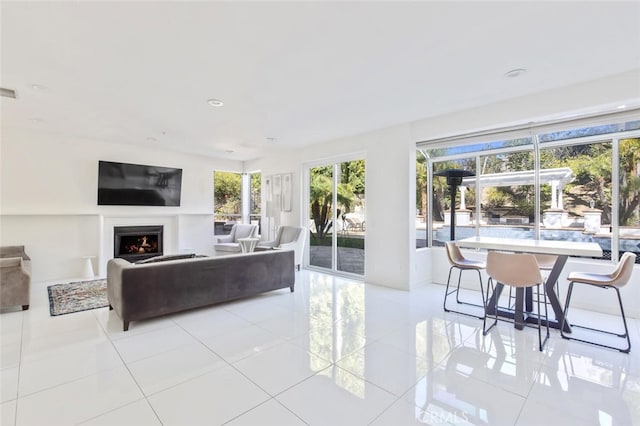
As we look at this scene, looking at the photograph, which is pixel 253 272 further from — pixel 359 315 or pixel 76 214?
pixel 76 214

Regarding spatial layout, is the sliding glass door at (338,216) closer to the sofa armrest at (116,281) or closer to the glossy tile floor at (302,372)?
the glossy tile floor at (302,372)

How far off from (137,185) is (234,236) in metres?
2.42

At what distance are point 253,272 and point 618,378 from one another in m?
3.75

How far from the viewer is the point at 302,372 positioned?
2.37m

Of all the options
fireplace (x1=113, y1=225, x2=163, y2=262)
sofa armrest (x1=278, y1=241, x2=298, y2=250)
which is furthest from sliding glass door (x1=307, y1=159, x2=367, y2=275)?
fireplace (x1=113, y1=225, x2=163, y2=262)

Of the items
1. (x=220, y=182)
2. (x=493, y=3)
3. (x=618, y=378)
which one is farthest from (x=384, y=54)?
(x=220, y=182)

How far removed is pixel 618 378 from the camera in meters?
2.29

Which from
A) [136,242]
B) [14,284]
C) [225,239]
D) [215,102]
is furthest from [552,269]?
[136,242]

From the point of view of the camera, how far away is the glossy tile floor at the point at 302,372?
1.89 m

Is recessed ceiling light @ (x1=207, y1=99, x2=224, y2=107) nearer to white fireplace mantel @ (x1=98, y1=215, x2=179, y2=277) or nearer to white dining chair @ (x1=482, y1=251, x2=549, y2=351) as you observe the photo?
white dining chair @ (x1=482, y1=251, x2=549, y2=351)

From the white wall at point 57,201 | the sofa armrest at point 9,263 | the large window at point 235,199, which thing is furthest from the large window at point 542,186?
the white wall at point 57,201

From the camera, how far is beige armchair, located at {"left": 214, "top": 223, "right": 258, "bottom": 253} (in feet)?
22.2

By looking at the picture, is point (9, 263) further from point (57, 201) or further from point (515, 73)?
point (515, 73)

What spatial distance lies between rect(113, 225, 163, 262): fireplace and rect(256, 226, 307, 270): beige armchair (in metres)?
2.45
